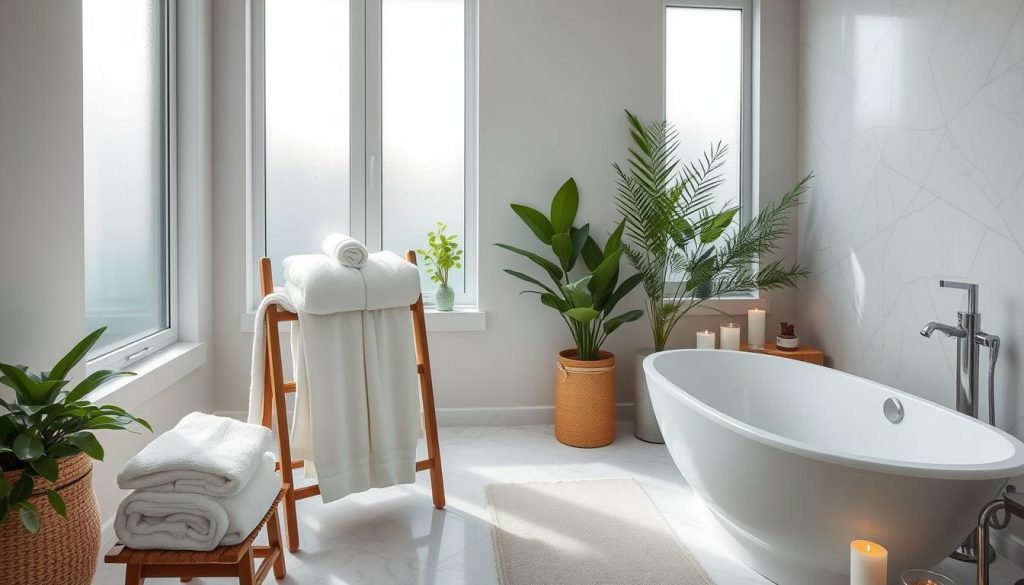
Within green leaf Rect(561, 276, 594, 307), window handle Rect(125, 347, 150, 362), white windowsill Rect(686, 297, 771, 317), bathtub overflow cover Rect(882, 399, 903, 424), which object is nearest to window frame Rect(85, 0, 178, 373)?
window handle Rect(125, 347, 150, 362)

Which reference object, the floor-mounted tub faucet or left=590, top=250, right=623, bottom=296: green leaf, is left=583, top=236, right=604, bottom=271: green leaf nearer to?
left=590, top=250, right=623, bottom=296: green leaf

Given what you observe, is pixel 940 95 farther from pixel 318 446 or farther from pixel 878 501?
pixel 318 446

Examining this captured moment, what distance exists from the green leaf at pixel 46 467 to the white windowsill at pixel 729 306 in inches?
110

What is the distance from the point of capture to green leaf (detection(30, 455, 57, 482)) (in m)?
1.17

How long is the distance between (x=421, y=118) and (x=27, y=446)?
8.05ft

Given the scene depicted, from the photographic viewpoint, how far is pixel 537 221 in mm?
3066

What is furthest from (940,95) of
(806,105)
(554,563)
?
(554,563)

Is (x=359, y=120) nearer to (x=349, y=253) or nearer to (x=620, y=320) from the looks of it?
(x=349, y=253)

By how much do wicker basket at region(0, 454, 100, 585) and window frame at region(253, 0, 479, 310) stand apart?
190cm

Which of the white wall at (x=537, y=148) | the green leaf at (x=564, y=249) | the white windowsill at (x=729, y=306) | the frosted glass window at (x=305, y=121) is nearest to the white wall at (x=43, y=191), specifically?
the white wall at (x=537, y=148)

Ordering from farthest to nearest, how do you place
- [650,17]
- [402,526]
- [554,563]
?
[650,17], [402,526], [554,563]

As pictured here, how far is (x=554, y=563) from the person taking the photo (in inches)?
77.2

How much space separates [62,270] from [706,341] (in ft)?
8.15

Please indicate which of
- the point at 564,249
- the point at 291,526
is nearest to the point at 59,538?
the point at 291,526
